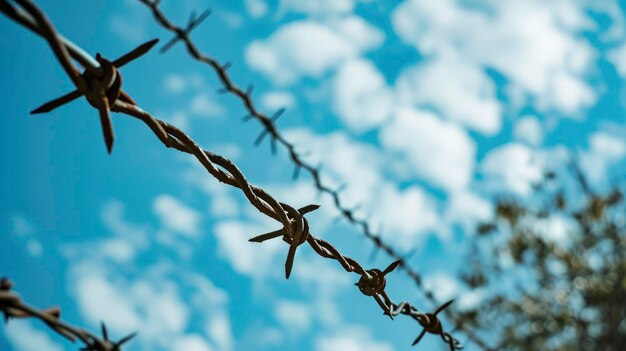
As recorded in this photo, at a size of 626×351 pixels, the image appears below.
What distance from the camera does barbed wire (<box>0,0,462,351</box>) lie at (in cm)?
47

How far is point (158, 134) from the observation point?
63cm

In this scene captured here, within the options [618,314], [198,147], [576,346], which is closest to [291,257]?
[198,147]

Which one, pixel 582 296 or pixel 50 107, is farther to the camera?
pixel 582 296

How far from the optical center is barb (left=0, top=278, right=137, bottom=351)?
1.66ft

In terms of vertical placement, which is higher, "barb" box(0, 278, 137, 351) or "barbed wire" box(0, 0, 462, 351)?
"barbed wire" box(0, 0, 462, 351)

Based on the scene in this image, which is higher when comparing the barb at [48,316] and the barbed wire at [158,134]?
the barbed wire at [158,134]

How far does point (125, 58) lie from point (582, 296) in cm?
714

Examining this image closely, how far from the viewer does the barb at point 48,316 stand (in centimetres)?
50

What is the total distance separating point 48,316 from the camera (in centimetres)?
52

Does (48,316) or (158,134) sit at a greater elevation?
(158,134)

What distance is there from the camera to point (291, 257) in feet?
2.64

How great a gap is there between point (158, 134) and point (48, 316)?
8.2 inches

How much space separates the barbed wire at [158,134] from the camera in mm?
473

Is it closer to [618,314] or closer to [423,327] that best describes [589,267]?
[618,314]
